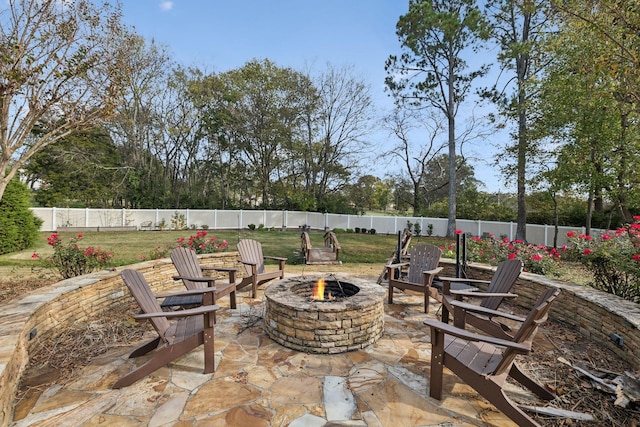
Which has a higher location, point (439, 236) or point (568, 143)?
point (568, 143)

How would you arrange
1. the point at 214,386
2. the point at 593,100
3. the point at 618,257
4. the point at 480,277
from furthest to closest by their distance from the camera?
the point at 593,100 → the point at 480,277 → the point at 618,257 → the point at 214,386

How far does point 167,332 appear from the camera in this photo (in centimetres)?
249

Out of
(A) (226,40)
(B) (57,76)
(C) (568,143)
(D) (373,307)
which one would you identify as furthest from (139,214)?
(C) (568,143)

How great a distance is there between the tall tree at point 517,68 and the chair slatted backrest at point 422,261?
26.4 feet

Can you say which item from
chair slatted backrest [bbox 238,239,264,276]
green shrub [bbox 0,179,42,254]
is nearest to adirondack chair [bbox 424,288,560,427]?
chair slatted backrest [bbox 238,239,264,276]

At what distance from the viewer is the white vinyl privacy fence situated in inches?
484

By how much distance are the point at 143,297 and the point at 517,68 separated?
1507cm

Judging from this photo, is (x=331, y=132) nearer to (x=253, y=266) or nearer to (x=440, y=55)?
(x=440, y=55)

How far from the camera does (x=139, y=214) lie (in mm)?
14719

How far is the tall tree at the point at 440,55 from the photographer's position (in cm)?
1284

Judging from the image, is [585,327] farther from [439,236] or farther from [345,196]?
[345,196]

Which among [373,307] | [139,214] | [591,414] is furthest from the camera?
[139,214]

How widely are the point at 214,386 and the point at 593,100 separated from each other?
8.45m

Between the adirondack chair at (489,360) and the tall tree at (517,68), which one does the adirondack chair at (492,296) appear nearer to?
the adirondack chair at (489,360)
